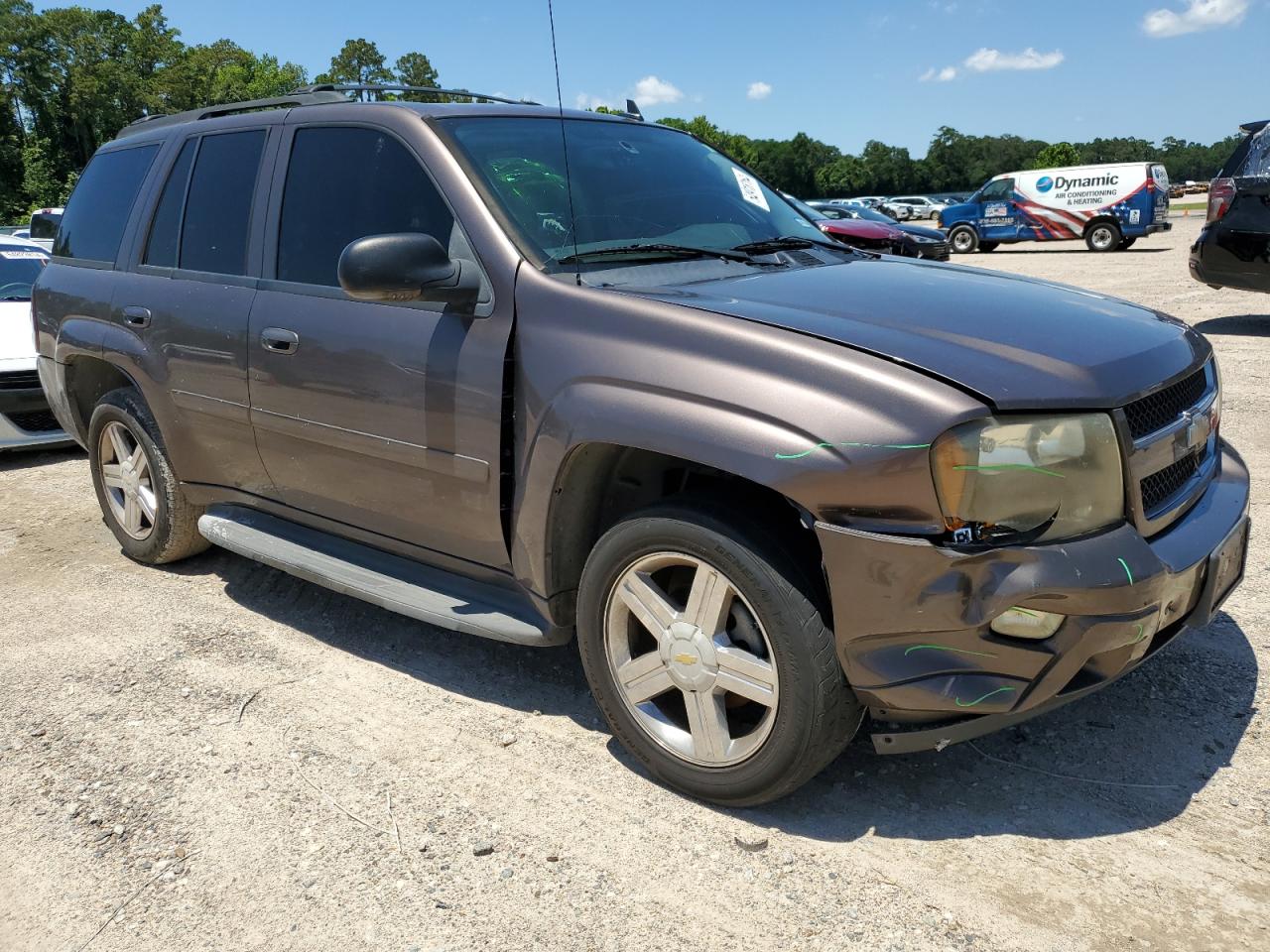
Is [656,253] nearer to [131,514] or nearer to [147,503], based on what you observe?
[147,503]

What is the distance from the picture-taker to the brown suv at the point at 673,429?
7.45 ft

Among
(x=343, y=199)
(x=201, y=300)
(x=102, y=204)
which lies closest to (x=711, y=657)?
(x=343, y=199)

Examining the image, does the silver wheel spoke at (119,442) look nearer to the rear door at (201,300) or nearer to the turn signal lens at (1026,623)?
the rear door at (201,300)

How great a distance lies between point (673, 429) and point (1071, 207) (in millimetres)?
25020

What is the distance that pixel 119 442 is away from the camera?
469 cm

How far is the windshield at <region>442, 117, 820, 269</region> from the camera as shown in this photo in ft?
10.3

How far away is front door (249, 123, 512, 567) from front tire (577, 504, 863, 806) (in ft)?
1.56

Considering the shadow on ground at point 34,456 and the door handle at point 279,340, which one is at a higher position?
the door handle at point 279,340

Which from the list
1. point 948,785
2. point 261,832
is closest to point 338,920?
→ point 261,832

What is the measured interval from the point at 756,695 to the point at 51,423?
21.1ft

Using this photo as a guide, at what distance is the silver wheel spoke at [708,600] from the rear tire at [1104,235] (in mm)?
24699

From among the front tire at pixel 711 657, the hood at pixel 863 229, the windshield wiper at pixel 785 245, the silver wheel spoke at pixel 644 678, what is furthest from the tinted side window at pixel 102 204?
the hood at pixel 863 229

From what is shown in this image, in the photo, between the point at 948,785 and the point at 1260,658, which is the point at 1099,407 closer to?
the point at 948,785

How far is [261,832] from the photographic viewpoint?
2.72 metres
